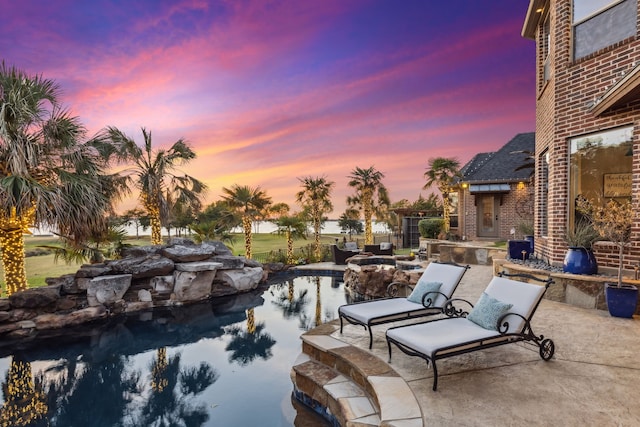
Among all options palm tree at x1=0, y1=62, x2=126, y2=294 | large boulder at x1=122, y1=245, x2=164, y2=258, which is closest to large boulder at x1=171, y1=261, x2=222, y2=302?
large boulder at x1=122, y1=245, x2=164, y2=258

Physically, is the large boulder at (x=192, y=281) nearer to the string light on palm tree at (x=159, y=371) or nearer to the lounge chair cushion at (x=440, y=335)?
the string light on palm tree at (x=159, y=371)

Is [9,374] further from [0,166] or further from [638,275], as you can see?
[638,275]

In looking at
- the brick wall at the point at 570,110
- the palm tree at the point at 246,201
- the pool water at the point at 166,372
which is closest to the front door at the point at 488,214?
the brick wall at the point at 570,110

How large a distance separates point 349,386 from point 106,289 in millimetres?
9010

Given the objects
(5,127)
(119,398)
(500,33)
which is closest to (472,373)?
(119,398)

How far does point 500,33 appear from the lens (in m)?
13.0

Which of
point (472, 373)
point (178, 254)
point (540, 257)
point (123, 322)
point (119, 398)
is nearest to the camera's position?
point (472, 373)

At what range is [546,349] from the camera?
3.99 metres

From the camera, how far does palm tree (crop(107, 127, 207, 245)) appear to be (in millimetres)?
12609

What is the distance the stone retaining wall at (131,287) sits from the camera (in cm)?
874

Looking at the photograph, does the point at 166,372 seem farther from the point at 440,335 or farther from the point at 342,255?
the point at 342,255

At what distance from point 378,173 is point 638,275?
53.5 feet

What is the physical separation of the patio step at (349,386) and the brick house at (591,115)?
18.8 feet

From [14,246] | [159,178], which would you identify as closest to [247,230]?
[159,178]
